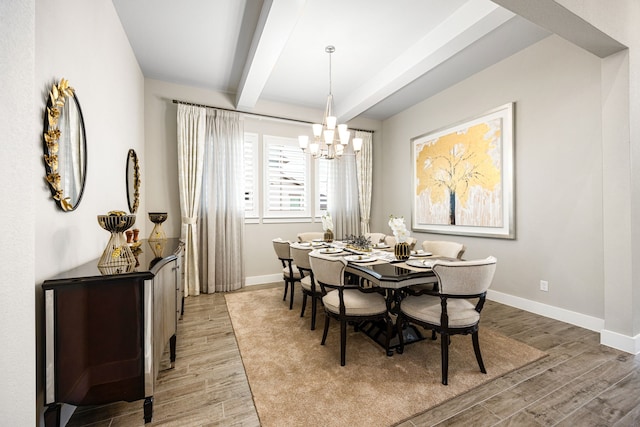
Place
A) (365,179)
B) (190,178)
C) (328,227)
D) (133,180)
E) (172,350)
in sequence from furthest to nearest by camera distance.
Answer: (365,179)
(190,178)
(328,227)
(133,180)
(172,350)

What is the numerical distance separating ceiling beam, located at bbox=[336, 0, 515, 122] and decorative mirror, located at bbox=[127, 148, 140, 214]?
3210 millimetres

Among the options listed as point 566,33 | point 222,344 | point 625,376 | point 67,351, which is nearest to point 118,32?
point 67,351

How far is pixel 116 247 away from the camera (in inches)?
62.5

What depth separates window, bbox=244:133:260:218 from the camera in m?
4.38

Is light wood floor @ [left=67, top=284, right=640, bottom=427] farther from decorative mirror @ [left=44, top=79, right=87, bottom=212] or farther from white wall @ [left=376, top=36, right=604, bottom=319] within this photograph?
decorative mirror @ [left=44, top=79, right=87, bottom=212]

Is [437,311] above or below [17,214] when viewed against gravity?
below

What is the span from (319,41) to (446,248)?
9.08 feet

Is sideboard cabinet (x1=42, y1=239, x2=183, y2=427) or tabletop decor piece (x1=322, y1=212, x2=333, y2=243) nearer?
sideboard cabinet (x1=42, y1=239, x2=183, y2=427)

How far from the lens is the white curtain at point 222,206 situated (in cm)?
397

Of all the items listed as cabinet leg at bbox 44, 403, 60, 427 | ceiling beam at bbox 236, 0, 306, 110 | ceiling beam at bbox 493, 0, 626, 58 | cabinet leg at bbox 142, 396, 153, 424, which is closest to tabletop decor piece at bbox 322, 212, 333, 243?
ceiling beam at bbox 236, 0, 306, 110

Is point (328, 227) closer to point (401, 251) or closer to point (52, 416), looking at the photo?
point (401, 251)

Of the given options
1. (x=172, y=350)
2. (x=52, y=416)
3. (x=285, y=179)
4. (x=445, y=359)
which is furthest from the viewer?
(x=285, y=179)

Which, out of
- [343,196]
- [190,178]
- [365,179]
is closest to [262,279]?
[190,178]

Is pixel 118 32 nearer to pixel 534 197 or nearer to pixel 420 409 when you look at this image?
pixel 420 409
